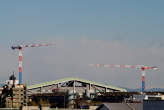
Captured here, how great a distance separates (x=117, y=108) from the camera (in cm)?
16650

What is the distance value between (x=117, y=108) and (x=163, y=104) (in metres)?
29.4

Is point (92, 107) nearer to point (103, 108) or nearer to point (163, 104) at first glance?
point (103, 108)

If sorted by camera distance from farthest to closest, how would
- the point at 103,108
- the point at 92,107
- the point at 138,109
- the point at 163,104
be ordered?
the point at 92,107, the point at 103,108, the point at 138,109, the point at 163,104

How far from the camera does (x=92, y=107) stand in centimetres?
19425

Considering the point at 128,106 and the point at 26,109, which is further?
the point at 26,109

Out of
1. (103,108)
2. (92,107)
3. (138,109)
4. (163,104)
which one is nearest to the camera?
(163,104)

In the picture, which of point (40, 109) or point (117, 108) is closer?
point (117, 108)

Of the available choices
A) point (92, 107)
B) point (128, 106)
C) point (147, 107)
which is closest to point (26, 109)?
point (92, 107)

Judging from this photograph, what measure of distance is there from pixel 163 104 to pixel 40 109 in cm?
5314

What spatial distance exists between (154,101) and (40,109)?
49.3m

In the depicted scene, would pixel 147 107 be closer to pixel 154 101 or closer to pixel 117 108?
pixel 154 101

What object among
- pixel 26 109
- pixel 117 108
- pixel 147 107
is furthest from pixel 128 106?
pixel 26 109

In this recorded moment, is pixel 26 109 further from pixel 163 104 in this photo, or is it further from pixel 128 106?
pixel 163 104

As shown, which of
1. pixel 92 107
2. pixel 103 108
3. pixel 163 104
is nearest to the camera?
pixel 163 104
